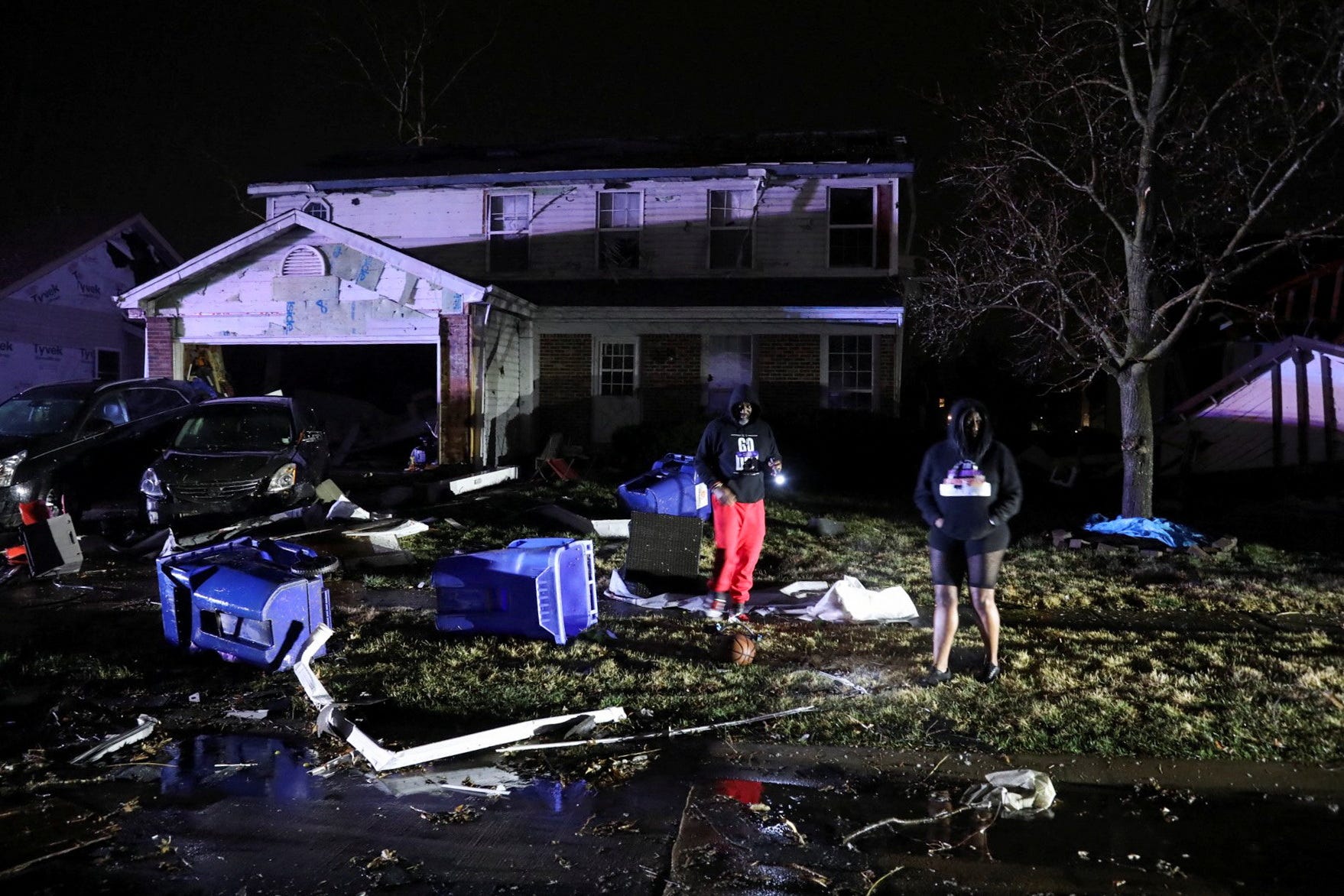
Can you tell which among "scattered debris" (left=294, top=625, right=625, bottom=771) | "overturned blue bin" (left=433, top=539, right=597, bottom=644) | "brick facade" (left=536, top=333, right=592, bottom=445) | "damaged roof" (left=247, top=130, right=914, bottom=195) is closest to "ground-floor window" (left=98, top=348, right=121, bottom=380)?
"damaged roof" (left=247, top=130, right=914, bottom=195)

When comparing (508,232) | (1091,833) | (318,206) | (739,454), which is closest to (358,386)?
(318,206)

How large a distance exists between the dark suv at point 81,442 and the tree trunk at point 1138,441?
11.6 m

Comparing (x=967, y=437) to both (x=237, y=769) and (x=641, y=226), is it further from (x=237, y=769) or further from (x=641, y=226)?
(x=641, y=226)

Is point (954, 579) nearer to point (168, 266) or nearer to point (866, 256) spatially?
point (866, 256)

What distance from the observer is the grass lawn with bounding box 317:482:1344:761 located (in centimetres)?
445

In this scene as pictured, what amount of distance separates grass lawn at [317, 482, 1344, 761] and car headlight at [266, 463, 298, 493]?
2708 mm

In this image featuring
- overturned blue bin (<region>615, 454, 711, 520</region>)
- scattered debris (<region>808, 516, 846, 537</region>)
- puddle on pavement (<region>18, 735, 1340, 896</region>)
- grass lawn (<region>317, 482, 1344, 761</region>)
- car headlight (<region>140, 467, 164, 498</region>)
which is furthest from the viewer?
scattered debris (<region>808, 516, 846, 537</region>)

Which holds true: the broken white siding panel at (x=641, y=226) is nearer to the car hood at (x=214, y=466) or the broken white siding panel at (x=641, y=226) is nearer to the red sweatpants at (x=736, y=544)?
the car hood at (x=214, y=466)

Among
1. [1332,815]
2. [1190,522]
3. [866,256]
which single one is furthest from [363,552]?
[866,256]

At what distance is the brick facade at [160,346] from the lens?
1544 centimetres

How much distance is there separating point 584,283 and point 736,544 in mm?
11706

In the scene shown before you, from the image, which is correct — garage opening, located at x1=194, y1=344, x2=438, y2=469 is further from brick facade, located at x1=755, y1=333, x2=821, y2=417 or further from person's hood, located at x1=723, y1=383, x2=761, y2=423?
person's hood, located at x1=723, y1=383, x2=761, y2=423

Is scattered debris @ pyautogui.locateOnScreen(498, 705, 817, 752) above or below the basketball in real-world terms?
below

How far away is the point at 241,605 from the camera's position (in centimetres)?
527
